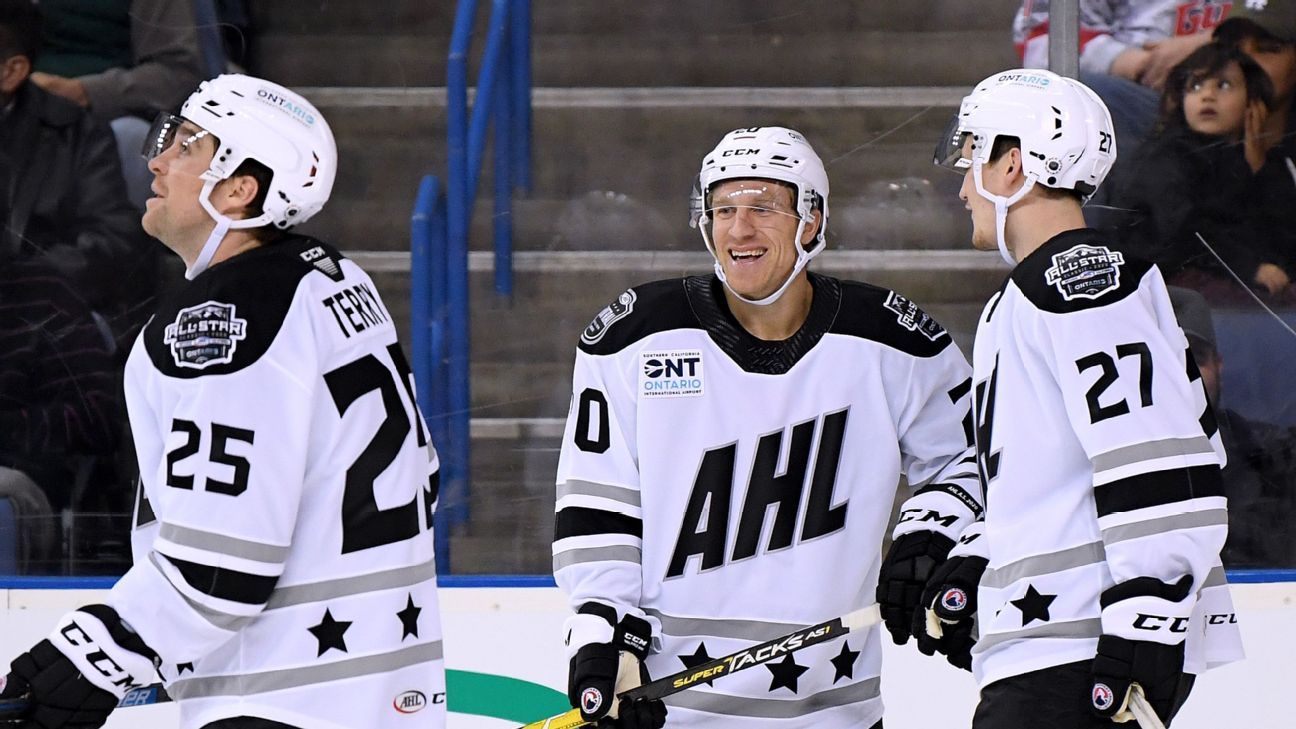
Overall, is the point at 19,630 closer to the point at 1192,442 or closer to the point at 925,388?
the point at 925,388

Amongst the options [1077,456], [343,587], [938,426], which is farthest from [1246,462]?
[343,587]

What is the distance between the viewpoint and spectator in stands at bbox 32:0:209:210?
3.31m

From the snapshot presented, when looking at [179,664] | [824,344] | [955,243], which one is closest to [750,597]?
[824,344]

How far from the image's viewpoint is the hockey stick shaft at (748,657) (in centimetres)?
232

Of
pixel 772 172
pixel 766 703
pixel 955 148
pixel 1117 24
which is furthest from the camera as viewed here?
pixel 1117 24

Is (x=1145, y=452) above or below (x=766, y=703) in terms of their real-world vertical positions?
above

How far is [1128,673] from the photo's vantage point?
1.89 m

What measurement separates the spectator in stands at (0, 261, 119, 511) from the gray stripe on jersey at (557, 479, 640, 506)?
4.01ft

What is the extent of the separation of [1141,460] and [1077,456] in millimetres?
96

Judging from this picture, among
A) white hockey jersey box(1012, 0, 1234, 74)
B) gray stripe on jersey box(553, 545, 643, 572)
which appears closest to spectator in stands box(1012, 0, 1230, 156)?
white hockey jersey box(1012, 0, 1234, 74)

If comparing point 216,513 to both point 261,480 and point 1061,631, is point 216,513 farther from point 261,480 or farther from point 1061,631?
point 1061,631

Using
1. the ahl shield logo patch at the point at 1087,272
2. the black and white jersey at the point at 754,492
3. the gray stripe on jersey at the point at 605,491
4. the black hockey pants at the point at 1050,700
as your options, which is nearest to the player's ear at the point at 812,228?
the black and white jersey at the point at 754,492

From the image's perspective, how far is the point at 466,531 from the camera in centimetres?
324

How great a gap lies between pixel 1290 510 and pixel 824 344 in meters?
1.15
